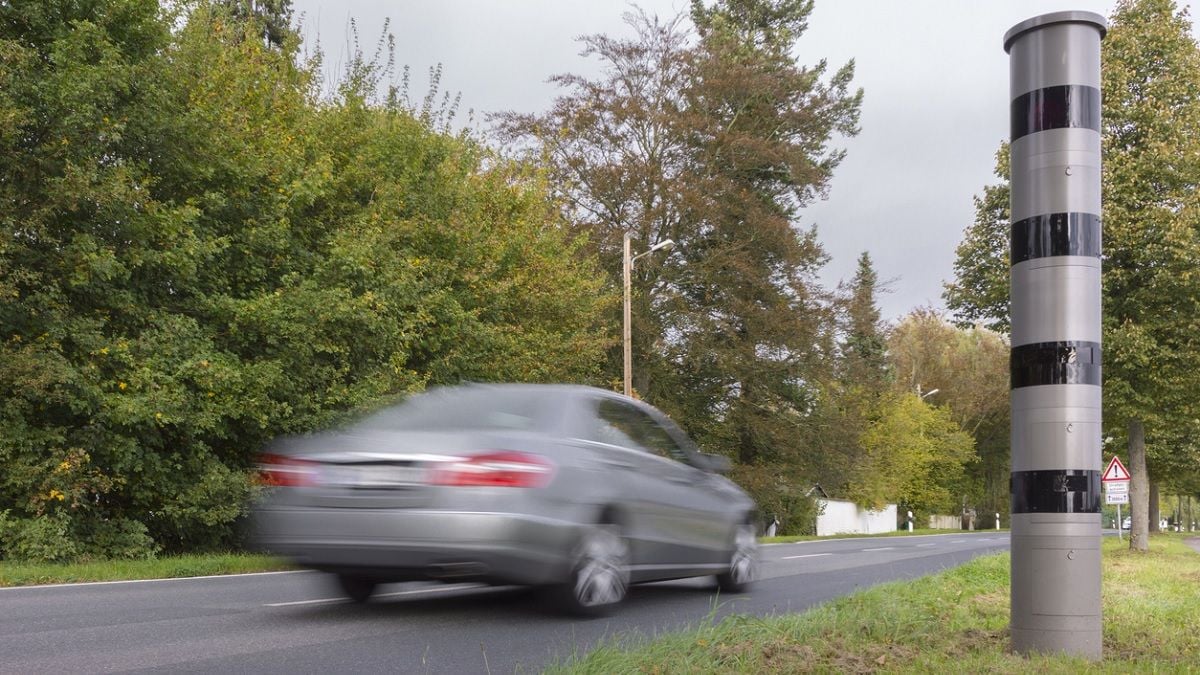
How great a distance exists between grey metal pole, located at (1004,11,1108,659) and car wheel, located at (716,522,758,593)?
414 cm

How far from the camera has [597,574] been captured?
747cm

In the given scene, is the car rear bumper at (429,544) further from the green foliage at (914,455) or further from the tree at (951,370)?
the tree at (951,370)

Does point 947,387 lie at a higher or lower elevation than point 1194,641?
higher

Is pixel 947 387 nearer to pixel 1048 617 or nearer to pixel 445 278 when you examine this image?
pixel 445 278

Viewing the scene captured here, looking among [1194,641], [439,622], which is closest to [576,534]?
[439,622]

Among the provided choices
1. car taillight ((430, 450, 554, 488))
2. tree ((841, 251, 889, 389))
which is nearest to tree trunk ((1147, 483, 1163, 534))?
tree ((841, 251, 889, 389))

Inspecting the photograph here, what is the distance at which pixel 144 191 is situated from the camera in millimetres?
14695

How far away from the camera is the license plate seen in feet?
22.2

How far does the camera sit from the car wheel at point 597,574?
7.28 meters

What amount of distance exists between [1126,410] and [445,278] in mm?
14511

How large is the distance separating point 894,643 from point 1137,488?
21.0 meters

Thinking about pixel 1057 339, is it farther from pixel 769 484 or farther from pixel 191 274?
pixel 769 484

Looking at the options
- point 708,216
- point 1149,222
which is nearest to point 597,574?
point 1149,222

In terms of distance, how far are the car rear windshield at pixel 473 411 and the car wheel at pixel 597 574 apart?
88 cm
